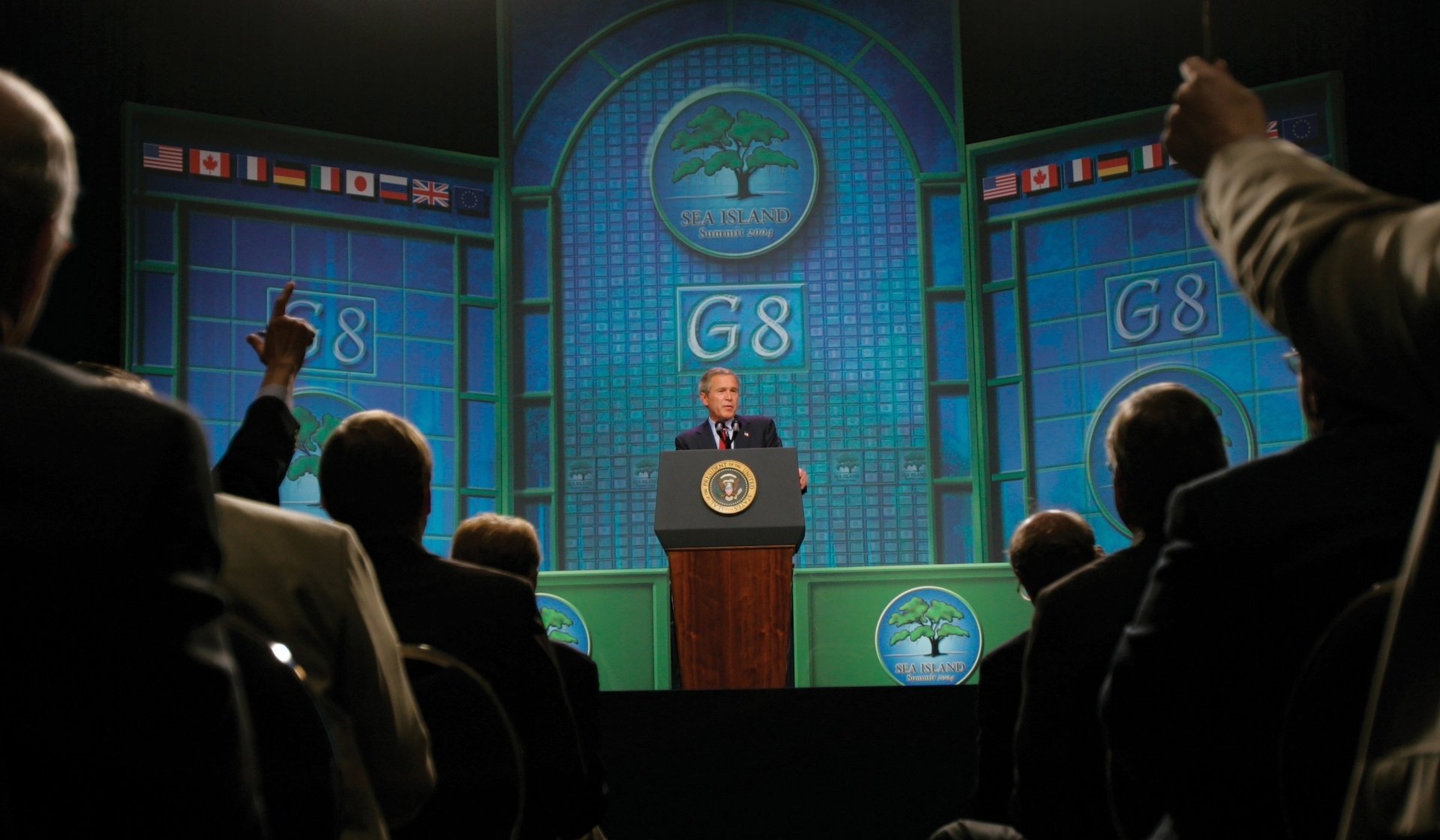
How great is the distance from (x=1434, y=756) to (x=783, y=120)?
7.12 m

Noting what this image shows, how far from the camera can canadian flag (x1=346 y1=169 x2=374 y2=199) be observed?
719 cm

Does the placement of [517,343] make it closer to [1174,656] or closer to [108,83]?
[108,83]

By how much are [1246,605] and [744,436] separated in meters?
4.65

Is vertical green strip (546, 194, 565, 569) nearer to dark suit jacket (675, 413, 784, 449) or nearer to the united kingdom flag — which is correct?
the united kingdom flag

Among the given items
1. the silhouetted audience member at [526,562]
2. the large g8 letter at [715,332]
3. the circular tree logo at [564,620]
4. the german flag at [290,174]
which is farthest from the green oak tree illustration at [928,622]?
the silhouetted audience member at [526,562]

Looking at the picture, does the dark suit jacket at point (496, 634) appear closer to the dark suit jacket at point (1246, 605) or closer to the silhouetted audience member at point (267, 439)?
the silhouetted audience member at point (267, 439)

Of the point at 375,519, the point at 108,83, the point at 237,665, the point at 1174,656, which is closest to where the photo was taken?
the point at 237,665

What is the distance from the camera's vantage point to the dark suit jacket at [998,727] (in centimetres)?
230

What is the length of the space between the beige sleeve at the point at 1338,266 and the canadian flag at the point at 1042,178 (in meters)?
6.72

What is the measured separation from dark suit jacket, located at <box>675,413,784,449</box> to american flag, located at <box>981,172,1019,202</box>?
84.5 inches

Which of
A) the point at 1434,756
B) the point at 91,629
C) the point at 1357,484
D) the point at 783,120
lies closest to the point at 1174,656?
the point at 1357,484

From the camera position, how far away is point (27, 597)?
73 cm

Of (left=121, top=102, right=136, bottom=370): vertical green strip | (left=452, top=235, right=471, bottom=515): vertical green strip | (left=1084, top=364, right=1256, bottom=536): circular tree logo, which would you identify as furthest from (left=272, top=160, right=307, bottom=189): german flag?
(left=1084, top=364, right=1256, bottom=536): circular tree logo

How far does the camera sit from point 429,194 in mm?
7316
